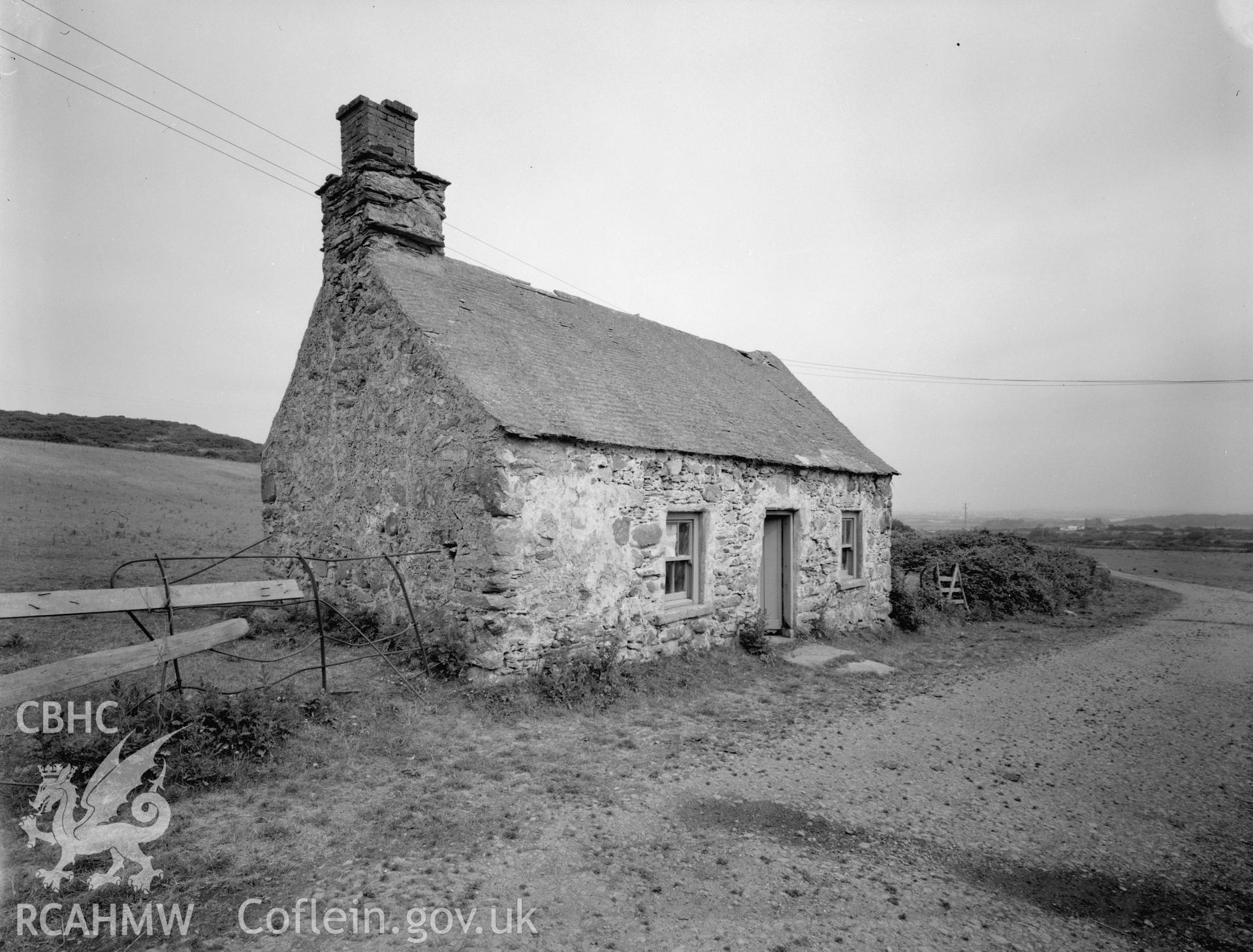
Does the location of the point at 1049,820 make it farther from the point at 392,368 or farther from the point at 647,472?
the point at 392,368

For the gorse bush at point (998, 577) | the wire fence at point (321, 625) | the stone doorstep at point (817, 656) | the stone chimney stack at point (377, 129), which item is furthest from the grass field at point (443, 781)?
the stone chimney stack at point (377, 129)

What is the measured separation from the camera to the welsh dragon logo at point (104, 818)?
3678mm

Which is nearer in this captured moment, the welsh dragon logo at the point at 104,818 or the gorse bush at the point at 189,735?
the welsh dragon logo at the point at 104,818

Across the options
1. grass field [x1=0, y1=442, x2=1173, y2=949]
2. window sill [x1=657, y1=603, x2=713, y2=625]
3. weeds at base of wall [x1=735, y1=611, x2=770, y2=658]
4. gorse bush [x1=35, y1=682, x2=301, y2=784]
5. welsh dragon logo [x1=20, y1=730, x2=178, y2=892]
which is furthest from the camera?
weeds at base of wall [x1=735, y1=611, x2=770, y2=658]

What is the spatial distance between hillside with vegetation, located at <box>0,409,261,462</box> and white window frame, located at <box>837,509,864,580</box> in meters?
28.2

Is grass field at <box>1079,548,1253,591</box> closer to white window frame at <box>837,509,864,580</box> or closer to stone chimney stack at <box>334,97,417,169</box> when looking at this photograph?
white window frame at <box>837,509,864,580</box>

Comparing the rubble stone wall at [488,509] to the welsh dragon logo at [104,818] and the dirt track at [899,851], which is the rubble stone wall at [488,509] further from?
the welsh dragon logo at [104,818]

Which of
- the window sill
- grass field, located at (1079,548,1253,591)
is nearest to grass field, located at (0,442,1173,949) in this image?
the window sill

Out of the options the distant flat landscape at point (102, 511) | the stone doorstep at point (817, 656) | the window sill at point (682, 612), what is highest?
the distant flat landscape at point (102, 511)

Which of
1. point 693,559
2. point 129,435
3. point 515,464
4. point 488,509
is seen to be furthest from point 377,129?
point 129,435

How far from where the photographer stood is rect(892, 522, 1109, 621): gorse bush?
623 inches

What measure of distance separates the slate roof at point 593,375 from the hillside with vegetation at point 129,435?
23.7 meters

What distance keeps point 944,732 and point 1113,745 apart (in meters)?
1.67

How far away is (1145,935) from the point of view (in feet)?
12.4
